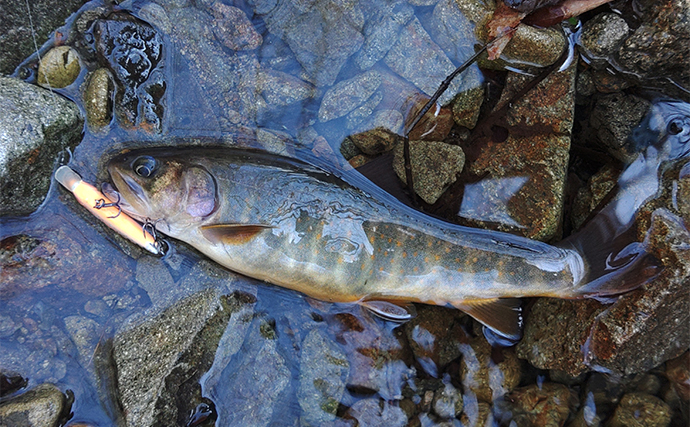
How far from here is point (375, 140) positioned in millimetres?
3396

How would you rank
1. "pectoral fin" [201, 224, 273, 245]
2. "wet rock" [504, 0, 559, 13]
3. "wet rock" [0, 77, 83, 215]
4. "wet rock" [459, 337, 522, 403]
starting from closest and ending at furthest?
1. "wet rock" [0, 77, 83, 215]
2. "pectoral fin" [201, 224, 273, 245]
3. "wet rock" [504, 0, 559, 13]
4. "wet rock" [459, 337, 522, 403]

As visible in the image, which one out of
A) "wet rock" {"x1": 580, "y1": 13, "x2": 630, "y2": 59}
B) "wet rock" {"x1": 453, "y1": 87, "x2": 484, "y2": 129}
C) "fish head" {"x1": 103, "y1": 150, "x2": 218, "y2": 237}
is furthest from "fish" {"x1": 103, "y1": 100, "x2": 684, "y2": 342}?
"wet rock" {"x1": 580, "y1": 13, "x2": 630, "y2": 59}

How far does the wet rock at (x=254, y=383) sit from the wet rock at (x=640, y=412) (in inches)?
109

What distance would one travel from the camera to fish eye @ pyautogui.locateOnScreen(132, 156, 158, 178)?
9.13 ft

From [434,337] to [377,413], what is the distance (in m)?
0.80

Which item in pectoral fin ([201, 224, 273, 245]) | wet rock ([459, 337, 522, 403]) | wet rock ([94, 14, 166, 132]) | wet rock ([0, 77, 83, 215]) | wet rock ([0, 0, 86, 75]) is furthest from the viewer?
wet rock ([459, 337, 522, 403])

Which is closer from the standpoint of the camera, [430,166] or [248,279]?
[248,279]

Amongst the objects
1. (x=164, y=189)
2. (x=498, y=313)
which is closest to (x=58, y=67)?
(x=164, y=189)

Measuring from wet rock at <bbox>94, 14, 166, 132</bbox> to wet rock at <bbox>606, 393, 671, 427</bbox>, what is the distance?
174 inches

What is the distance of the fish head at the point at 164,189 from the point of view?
2.81 m

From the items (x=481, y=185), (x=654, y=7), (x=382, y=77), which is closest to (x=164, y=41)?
(x=382, y=77)

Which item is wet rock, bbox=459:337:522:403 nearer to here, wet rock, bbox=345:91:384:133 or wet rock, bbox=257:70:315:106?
wet rock, bbox=345:91:384:133

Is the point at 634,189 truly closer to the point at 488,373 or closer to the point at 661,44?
the point at 661,44

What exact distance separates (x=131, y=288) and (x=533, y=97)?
141 inches
